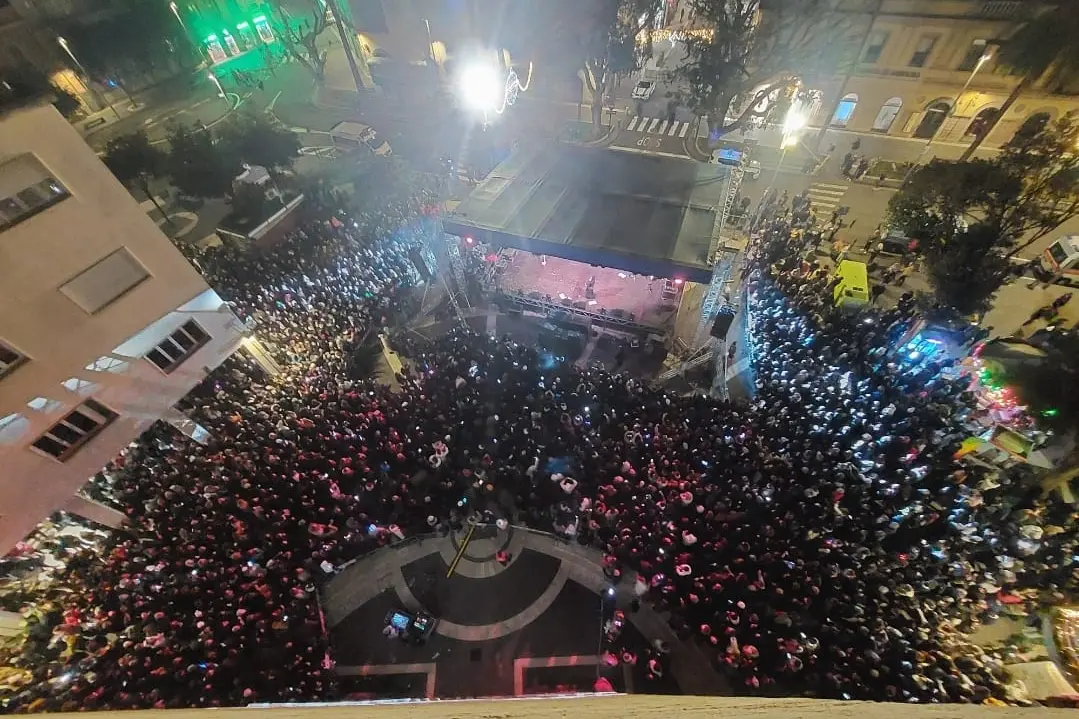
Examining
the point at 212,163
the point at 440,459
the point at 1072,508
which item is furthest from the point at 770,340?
the point at 212,163

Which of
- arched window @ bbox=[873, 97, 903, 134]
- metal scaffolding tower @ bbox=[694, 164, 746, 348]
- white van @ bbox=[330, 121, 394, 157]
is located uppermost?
white van @ bbox=[330, 121, 394, 157]

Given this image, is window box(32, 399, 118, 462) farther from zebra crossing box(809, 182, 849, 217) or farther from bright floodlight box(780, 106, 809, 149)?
bright floodlight box(780, 106, 809, 149)

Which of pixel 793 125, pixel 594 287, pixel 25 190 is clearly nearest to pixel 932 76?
pixel 793 125

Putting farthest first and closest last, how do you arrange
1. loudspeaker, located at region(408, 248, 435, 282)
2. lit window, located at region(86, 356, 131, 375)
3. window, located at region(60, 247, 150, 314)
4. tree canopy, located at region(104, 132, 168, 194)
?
1. tree canopy, located at region(104, 132, 168, 194)
2. loudspeaker, located at region(408, 248, 435, 282)
3. lit window, located at region(86, 356, 131, 375)
4. window, located at region(60, 247, 150, 314)

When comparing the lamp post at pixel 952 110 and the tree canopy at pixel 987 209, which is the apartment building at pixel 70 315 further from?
the lamp post at pixel 952 110

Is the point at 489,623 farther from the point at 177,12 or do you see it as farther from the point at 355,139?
the point at 177,12

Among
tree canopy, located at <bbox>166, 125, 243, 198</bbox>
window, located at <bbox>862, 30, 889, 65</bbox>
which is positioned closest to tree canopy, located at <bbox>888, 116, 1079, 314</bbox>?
window, located at <bbox>862, 30, 889, 65</bbox>
